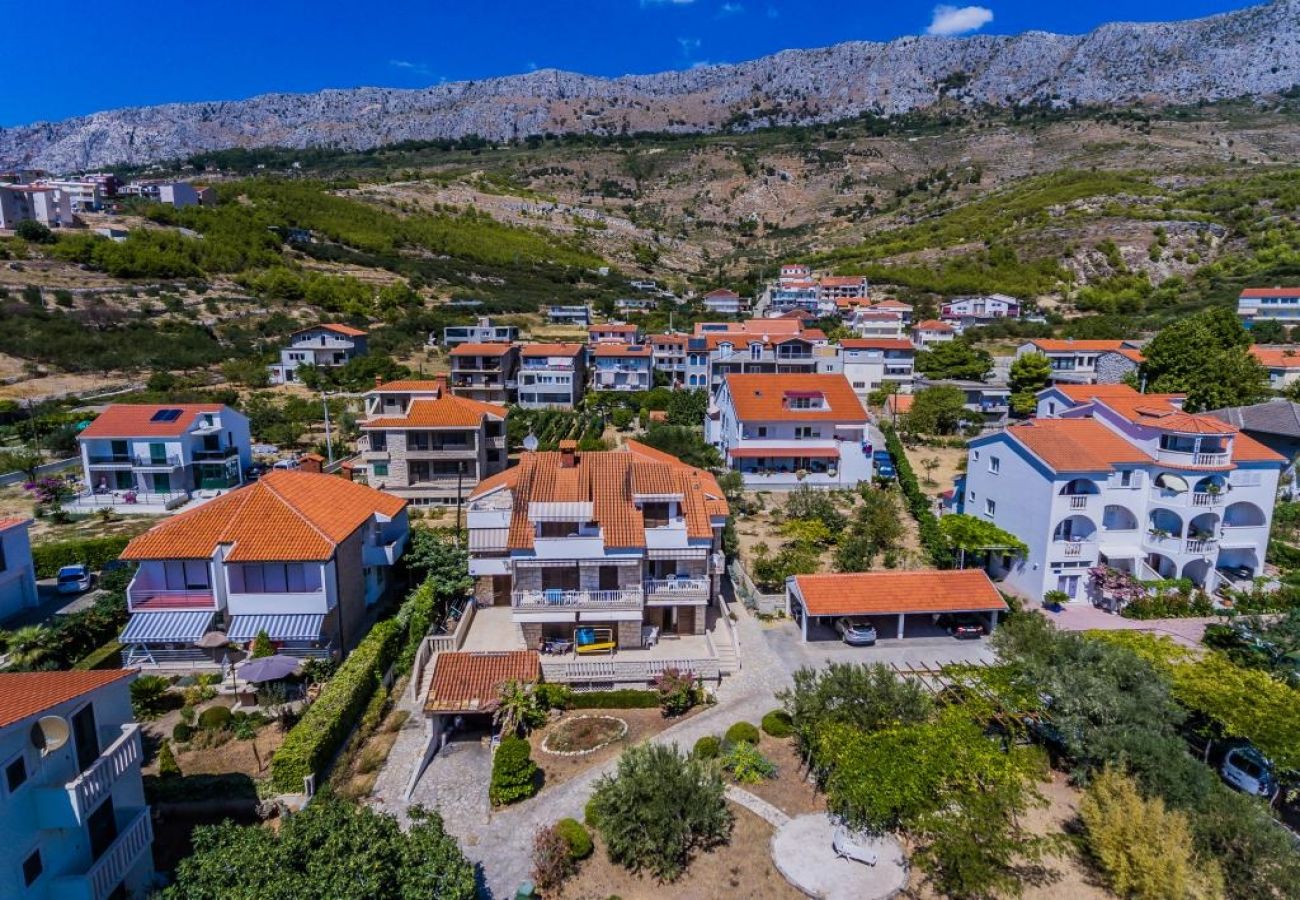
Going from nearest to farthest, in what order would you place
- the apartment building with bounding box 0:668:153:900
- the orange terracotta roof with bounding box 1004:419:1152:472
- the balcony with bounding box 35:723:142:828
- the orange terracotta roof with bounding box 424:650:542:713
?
the apartment building with bounding box 0:668:153:900 < the balcony with bounding box 35:723:142:828 < the orange terracotta roof with bounding box 424:650:542:713 < the orange terracotta roof with bounding box 1004:419:1152:472

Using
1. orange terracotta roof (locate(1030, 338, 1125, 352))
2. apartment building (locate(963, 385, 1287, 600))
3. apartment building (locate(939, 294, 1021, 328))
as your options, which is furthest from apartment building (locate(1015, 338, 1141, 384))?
apartment building (locate(963, 385, 1287, 600))

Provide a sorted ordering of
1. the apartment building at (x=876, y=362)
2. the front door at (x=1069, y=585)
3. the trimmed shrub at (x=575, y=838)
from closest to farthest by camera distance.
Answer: the trimmed shrub at (x=575, y=838), the front door at (x=1069, y=585), the apartment building at (x=876, y=362)

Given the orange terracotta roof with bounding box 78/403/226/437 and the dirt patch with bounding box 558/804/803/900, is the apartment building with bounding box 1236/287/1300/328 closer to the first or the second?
the dirt patch with bounding box 558/804/803/900

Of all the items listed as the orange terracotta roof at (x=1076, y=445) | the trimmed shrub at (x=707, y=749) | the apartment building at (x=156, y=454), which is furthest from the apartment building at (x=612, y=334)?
the trimmed shrub at (x=707, y=749)

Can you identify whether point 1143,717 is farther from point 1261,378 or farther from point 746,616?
point 1261,378

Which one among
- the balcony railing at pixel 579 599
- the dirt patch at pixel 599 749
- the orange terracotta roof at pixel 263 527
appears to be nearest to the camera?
the dirt patch at pixel 599 749

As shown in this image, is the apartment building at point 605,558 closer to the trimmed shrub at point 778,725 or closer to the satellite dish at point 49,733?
the trimmed shrub at point 778,725
